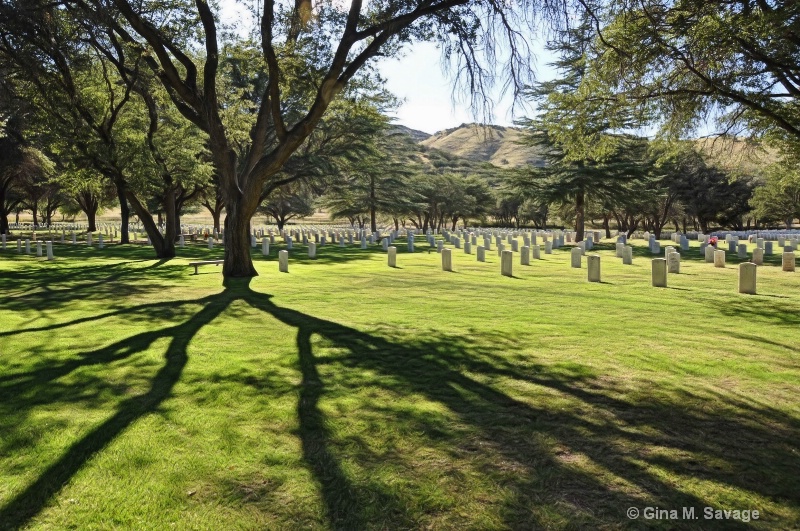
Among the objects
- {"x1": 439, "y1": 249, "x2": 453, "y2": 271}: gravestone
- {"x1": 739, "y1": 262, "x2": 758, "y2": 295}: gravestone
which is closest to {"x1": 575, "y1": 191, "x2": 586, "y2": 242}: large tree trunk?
{"x1": 439, "y1": 249, "x2": 453, "y2": 271}: gravestone

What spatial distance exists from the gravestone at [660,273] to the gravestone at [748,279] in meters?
1.58

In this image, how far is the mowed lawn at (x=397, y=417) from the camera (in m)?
3.04

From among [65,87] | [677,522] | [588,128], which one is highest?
[65,87]

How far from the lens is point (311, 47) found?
1524cm

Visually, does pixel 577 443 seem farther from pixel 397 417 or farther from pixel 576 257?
pixel 576 257

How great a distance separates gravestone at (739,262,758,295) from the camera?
11.0 metres

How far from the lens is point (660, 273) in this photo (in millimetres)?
12328

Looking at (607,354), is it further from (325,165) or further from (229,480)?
(325,165)

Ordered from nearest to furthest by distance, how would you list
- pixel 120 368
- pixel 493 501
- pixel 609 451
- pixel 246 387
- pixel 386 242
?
1. pixel 493 501
2. pixel 609 451
3. pixel 246 387
4. pixel 120 368
5. pixel 386 242

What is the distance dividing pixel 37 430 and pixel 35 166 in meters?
33.7

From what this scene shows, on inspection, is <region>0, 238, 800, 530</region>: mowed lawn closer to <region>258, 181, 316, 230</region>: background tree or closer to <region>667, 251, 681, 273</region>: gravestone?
<region>667, 251, 681, 273</region>: gravestone

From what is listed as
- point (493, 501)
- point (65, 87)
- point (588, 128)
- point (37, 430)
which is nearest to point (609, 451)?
point (493, 501)

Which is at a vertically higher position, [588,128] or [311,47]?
[311,47]

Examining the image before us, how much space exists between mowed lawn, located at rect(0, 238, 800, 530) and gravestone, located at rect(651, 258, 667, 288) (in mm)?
3015
